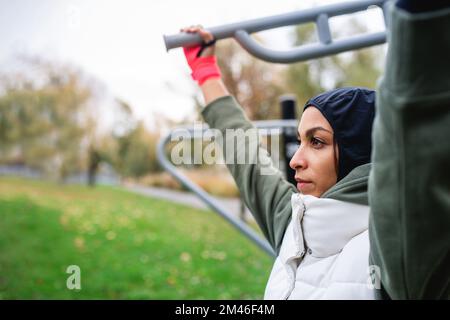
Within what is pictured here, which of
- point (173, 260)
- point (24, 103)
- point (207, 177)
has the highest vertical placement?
point (24, 103)

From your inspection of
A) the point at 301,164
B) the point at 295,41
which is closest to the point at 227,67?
the point at 295,41

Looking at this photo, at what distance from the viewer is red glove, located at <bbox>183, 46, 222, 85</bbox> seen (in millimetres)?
1412

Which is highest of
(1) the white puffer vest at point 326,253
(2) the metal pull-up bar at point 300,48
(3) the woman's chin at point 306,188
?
(2) the metal pull-up bar at point 300,48

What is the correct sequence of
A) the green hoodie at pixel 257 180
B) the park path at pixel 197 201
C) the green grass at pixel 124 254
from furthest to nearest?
the park path at pixel 197 201 → the green grass at pixel 124 254 → the green hoodie at pixel 257 180

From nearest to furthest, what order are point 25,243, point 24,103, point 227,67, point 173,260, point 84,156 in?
point 173,260 → point 25,243 → point 227,67 → point 24,103 → point 84,156

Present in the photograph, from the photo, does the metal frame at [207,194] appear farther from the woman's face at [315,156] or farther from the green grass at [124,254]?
the green grass at [124,254]

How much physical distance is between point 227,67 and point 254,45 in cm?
965

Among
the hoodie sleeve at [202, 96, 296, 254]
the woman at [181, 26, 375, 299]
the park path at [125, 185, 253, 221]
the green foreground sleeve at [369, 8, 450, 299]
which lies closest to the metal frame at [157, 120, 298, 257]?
the hoodie sleeve at [202, 96, 296, 254]

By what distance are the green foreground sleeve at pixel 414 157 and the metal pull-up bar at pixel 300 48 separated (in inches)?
27.6

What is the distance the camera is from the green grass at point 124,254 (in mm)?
4746

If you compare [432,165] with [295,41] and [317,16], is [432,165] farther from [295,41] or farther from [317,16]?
[295,41]

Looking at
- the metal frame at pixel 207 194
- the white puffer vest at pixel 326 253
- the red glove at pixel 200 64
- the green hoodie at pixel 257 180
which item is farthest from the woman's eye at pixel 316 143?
the metal frame at pixel 207 194

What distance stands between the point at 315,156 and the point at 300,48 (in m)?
0.48
